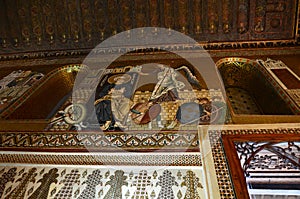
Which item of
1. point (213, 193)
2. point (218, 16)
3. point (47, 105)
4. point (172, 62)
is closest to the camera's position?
point (213, 193)

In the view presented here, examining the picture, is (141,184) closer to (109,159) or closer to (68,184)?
(109,159)

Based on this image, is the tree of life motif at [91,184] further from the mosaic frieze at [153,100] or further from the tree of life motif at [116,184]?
the mosaic frieze at [153,100]

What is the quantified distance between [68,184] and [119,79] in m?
2.38

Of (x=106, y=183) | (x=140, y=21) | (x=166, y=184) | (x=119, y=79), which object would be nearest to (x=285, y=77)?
(x=119, y=79)

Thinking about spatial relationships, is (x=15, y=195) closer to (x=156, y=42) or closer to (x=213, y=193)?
(x=213, y=193)

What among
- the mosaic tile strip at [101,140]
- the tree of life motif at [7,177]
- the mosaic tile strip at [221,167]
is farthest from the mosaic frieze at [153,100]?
the tree of life motif at [7,177]

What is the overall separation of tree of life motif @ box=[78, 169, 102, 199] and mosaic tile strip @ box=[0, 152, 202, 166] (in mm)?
162

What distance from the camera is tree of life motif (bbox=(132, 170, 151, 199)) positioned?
224 centimetres

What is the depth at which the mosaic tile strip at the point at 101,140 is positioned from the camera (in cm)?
287

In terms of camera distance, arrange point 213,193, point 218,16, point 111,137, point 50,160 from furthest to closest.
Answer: point 218,16, point 111,137, point 50,160, point 213,193

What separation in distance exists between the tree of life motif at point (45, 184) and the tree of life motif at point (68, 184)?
110 millimetres

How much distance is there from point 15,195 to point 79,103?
1812mm

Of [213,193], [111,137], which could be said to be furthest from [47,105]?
[213,193]

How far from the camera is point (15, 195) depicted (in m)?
2.32
